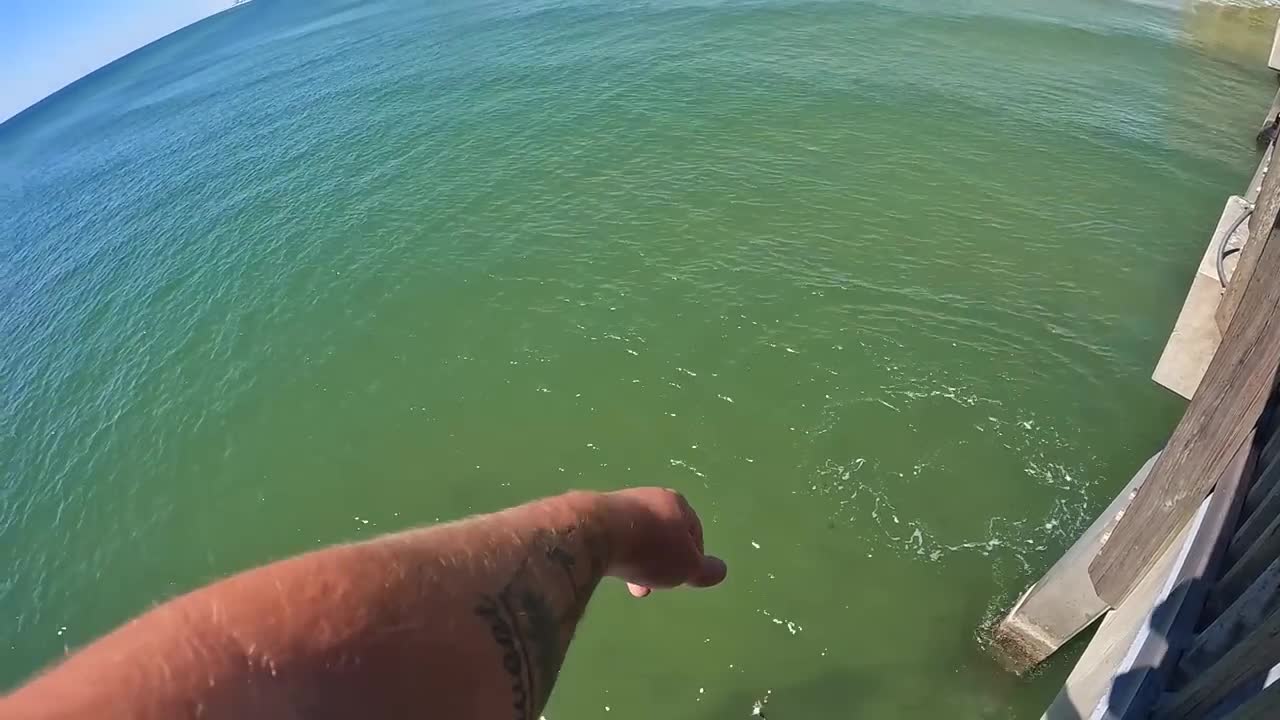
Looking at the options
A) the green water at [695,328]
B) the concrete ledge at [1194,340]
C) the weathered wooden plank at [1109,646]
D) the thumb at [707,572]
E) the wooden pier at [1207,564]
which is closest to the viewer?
the thumb at [707,572]

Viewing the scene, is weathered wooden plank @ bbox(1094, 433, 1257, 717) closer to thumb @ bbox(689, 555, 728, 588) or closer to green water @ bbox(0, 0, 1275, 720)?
thumb @ bbox(689, 555, 728, 588)

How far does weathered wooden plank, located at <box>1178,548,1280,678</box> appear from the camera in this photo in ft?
9.39

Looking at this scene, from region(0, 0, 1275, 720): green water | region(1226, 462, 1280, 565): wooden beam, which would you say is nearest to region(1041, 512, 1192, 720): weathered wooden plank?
region(1226, 462, 1280, 565): wooden beam

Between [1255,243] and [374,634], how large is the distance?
25.5ft

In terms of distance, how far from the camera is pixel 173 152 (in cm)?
2297

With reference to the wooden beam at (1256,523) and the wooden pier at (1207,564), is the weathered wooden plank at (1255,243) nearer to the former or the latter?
the wooden pier at (1207,564)

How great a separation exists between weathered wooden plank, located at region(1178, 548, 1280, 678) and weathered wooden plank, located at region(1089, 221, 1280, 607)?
1.39 metres

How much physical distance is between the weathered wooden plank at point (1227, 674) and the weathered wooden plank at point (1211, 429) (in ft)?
5.67

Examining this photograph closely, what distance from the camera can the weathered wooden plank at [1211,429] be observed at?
3.84m

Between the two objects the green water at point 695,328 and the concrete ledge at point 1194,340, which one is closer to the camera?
the concrete ledge at point 1194,340

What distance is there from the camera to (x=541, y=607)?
1615 mm

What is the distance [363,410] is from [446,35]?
19.6 metres

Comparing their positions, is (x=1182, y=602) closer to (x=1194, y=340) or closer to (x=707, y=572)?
(x=707, y=572)

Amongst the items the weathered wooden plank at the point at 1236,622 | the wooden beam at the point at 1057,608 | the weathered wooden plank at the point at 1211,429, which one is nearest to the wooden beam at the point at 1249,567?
the weathered wooden plank at the point at 1236,622
